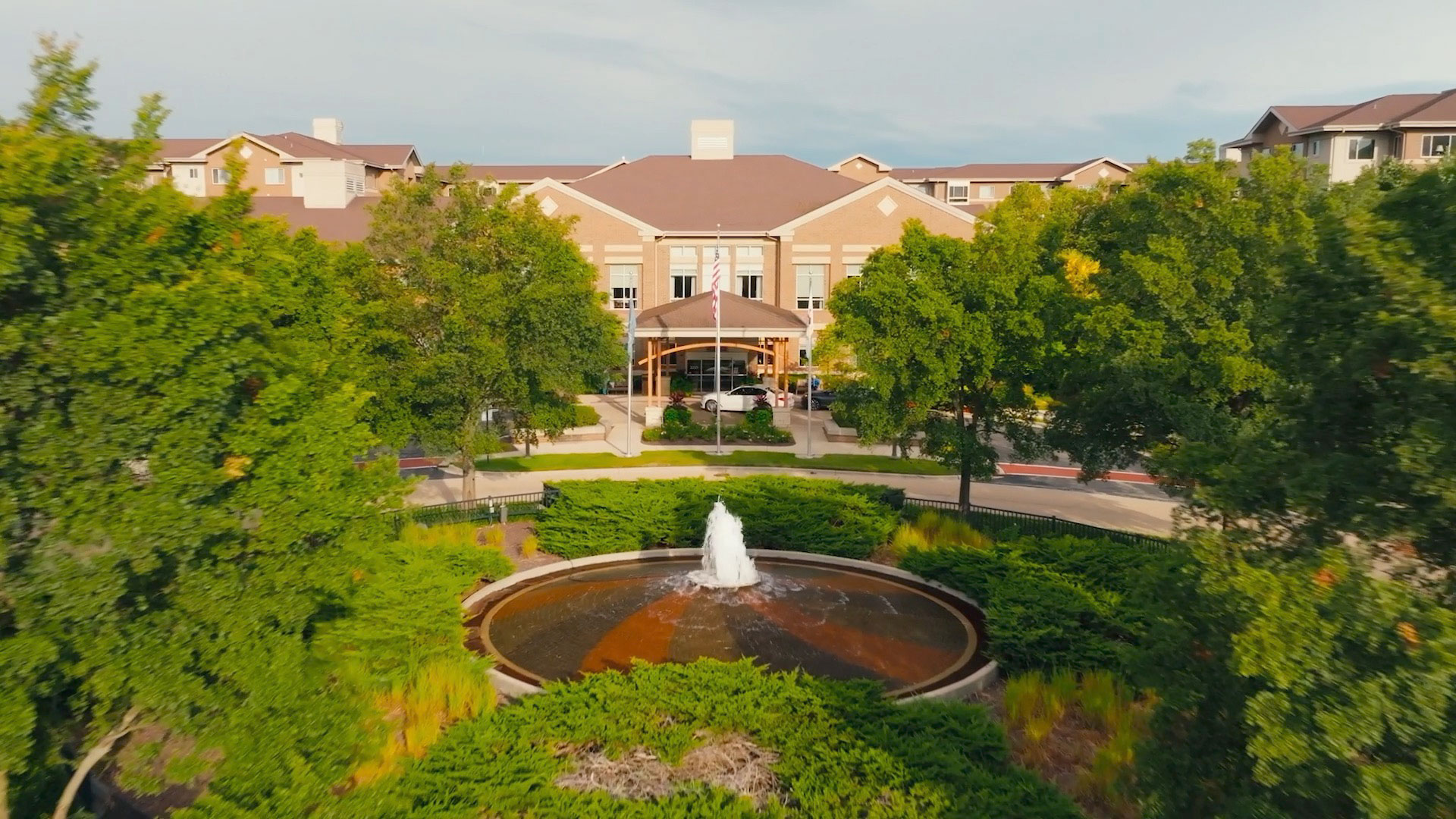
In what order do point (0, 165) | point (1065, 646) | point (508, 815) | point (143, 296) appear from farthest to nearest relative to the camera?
point (1065, 646)
point (508, 815)
point (143, 296)
point (0, 165)

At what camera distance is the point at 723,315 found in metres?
47.0

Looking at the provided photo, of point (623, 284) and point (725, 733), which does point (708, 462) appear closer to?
point (623, 284)

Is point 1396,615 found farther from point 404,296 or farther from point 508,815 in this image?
point 404,296

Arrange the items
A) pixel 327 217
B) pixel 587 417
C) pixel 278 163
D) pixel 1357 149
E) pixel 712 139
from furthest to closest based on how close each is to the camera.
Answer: pixel 278 163 < pixel 712 139 < pixel 1357 149 < pixel 327 217 < pixel 587 417

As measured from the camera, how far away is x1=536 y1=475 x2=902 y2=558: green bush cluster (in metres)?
20.8

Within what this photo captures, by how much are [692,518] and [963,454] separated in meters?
7.99

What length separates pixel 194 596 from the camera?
7539mm

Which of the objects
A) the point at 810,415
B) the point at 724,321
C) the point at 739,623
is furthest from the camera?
the point at 724,321

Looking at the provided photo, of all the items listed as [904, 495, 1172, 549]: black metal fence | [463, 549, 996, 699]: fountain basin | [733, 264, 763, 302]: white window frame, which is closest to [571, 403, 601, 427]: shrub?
[733, 264, 763, 302]: white window frame

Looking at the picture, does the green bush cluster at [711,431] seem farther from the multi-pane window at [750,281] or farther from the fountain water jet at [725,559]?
the fountain water jet at [725,559]

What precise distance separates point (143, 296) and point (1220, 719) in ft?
32.3

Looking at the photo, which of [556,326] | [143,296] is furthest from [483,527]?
[143,296]

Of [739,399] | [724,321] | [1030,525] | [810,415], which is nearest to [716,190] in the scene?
[724,321]

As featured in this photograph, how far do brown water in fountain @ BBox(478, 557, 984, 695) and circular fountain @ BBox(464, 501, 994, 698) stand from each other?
0.03 metres
